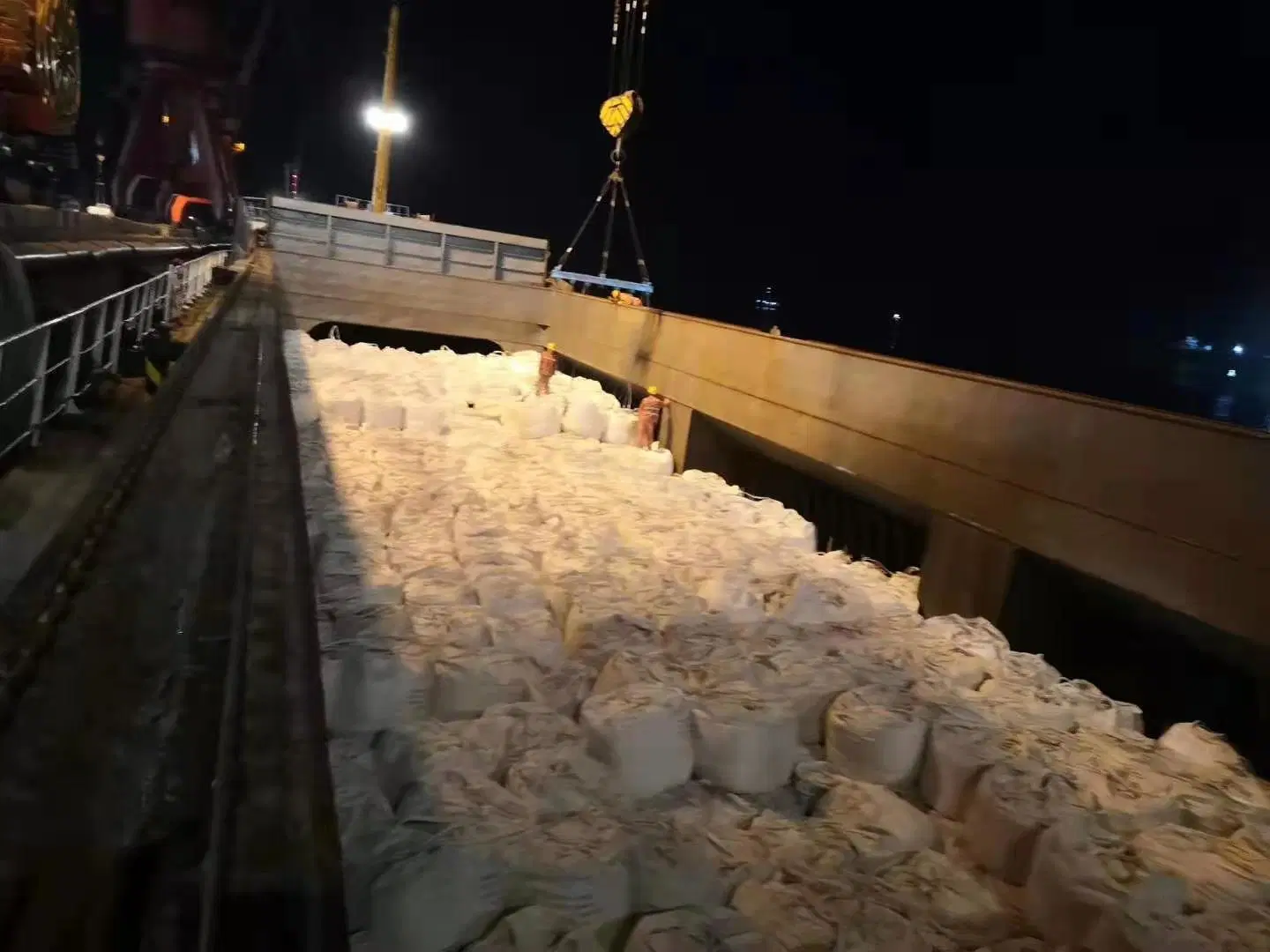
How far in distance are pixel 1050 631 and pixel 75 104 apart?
9.41m

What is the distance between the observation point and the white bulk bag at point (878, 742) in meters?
3.02

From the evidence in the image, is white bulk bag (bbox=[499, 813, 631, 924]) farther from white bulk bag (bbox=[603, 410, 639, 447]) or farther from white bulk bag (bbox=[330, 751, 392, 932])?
white bulk bag (bbox=[603, 410, 639, 447])

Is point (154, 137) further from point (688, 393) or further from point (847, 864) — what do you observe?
point (847, 864)

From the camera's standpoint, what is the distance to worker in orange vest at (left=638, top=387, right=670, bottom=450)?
26.7 ft

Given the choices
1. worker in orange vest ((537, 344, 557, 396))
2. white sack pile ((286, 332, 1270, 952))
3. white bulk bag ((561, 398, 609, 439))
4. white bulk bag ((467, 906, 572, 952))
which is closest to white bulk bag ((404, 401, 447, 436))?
white bulk bag ((561, 398, 609, 439))

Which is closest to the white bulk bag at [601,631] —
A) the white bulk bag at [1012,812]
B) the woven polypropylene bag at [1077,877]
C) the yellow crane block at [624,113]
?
the white bulk bag at [1012,812]

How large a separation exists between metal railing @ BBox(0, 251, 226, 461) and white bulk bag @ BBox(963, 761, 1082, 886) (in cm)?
317

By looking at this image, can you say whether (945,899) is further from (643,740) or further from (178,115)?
(178,115)

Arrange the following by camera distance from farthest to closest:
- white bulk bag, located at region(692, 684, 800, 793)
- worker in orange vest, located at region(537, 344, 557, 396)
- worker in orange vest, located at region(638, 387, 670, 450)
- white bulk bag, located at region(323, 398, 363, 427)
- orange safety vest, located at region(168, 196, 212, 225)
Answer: orange safety vest, located at region(168, 196, 212, 225), worker in orange vest, located at region(537, 344, 557, 396), worker in orange vest, located at region(638, 387, 670, 450), white bulk bag, located at region(323, 398, 363, 427), white bulk bag, located at region(692, 684, 800, 793)

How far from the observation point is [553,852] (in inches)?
88.0

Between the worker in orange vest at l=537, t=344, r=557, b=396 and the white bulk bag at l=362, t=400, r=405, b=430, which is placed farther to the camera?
the worker in orange vest at l=537, t=344, r=557, b=396

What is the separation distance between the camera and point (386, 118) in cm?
2128

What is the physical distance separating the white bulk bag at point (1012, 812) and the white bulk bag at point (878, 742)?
0.82 ft

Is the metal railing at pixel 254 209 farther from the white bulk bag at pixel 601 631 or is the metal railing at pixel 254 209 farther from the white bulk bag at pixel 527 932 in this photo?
the white bulk bag at pixel 527 932
